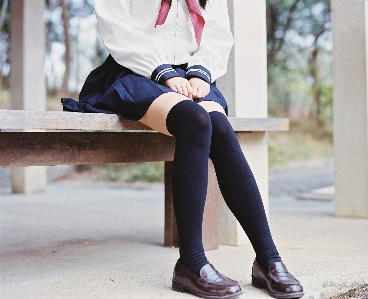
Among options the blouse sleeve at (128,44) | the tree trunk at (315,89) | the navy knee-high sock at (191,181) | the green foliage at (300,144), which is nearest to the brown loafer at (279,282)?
the navy knee-high sock at (191,181)

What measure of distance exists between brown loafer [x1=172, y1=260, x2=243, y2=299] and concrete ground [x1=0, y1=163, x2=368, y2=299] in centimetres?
5

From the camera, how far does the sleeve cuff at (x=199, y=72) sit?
2.46m

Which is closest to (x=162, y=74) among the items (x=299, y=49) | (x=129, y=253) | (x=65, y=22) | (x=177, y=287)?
(x=177, y=287)

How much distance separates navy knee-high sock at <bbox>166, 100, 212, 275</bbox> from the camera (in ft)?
6.64

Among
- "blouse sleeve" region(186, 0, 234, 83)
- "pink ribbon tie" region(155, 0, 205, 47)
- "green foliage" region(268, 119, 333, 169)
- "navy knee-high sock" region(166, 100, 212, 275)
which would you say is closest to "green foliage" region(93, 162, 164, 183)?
"green foliage" region(268, 119, 333, 169)

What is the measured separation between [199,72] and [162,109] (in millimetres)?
383

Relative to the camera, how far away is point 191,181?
6.63 feet

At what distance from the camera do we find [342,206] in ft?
14.7

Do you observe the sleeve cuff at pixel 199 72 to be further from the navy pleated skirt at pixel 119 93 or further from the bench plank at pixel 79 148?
the bench plank at pixel 79 148

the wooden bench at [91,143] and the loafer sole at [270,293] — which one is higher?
the wooden bench at [91,143]

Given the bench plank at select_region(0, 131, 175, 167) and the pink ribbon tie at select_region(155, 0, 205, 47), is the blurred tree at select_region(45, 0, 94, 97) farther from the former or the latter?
the pink ribbon tie at select_region(155, 0, 205, 47)

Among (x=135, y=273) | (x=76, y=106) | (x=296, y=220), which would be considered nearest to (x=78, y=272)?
(x=135, y=273)

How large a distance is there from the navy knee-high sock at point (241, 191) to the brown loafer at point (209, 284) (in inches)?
7.2

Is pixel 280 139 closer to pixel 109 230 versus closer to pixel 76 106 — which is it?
pixel 109 230
